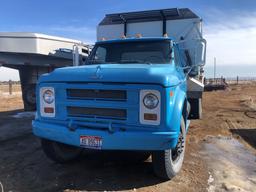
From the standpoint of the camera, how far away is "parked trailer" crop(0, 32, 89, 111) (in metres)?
11.4

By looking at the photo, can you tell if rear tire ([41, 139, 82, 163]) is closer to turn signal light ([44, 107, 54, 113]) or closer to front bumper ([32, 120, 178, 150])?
turn signal light ([44, 107, 54, 113])

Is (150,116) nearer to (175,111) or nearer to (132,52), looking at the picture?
(175,111)

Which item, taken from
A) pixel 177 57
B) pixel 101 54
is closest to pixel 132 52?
pixel 101 54

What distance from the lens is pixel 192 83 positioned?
7.41m

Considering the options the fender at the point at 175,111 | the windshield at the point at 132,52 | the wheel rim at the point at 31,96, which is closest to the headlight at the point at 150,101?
the fender at the point at 175,111

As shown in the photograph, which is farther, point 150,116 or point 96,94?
point 96,94

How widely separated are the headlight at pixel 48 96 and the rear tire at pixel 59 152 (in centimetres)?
91

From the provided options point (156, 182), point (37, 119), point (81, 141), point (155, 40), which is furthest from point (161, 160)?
point (155, 40)

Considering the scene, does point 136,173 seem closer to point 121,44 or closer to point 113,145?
point 113,145

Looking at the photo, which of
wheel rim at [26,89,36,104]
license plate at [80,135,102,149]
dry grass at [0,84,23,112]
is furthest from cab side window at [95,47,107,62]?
dry grass at [0,84,23,112]

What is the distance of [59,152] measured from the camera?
6.08 meters

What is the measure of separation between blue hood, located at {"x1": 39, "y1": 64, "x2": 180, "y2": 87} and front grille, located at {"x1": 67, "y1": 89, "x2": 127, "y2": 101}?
0.51 feet

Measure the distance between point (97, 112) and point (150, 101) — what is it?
84 cm

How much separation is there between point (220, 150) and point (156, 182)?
2.58 meters
